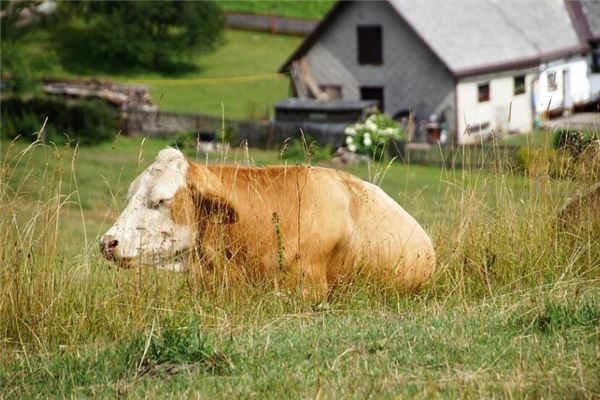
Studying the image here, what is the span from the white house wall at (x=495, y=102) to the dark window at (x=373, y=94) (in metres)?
3.23

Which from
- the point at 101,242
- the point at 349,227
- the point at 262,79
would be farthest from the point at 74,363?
the point at 262,79

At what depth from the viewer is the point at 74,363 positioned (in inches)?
254

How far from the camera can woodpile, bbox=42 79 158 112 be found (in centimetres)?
4525

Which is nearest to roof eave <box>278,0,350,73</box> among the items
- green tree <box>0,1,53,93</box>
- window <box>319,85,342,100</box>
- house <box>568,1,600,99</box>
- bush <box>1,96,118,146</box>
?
window <box>319,85,342,100</box>

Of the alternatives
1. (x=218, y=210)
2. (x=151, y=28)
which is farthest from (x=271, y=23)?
(x=218, y=210)

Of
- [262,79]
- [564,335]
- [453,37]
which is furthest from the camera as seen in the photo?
[262,79]

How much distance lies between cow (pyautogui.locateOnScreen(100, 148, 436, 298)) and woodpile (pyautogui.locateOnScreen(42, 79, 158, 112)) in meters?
36.7

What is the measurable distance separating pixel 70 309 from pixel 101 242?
0.70 meters

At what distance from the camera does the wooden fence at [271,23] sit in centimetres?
7000

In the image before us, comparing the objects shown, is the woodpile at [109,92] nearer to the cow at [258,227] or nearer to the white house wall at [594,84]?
the white house wall at [594,84]

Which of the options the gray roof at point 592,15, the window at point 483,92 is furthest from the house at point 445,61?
the gray roof at point 592,15

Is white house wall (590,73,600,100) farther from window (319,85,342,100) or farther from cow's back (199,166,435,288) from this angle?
cow's back (199,166,435,288)

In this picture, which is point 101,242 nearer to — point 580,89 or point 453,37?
point 453,37

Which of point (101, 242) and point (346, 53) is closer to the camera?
point (101, 242)
